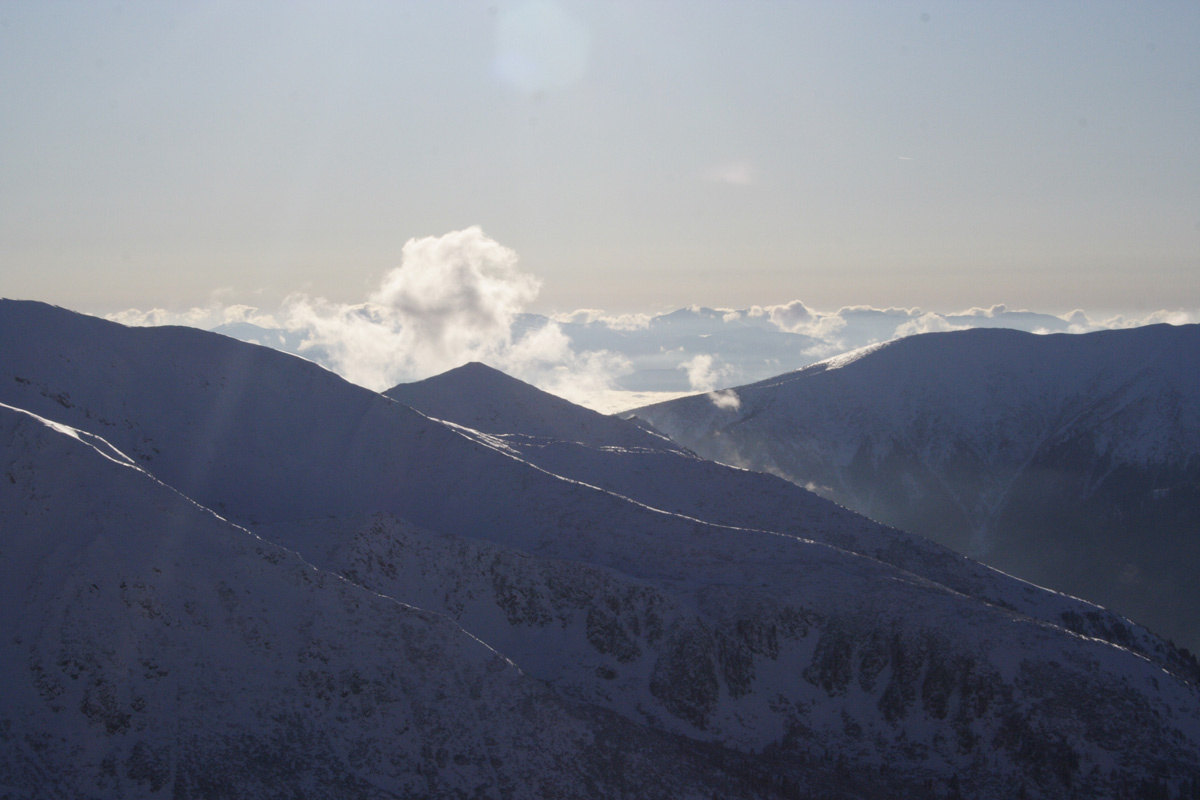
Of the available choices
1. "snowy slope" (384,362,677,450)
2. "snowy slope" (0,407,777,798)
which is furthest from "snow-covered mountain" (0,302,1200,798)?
"snowy slope" (384,362,677,450)

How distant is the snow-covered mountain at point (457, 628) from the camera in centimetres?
5531

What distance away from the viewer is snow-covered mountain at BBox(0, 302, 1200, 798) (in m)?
55.3

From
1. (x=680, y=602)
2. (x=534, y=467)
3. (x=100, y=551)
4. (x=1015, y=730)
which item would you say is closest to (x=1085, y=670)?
(x=1015, y=730)

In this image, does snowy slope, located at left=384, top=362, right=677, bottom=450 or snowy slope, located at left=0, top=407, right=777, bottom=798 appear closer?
snowy slope, located at left=0, top=407, right=777, bottom=798

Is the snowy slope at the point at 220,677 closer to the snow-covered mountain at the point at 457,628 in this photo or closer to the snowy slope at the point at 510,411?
the snow-covered mountain at the point at 457,628

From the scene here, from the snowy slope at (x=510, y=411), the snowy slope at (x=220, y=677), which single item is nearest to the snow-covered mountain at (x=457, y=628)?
the snowy slope at (x=220, y=677)

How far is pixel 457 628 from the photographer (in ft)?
224

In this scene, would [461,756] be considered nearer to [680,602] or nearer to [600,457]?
[680,602]

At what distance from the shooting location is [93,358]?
99.4 meters

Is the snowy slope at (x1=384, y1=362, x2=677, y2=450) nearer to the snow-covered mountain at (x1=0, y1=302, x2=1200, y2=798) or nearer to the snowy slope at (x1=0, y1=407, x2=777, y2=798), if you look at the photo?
the snow-covered mountain at (x1=0, y1=302, x2=1200, y2=798)

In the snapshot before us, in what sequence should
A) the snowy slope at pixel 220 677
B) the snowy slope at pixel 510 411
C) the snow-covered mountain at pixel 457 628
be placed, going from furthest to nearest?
the snowy slope at pixel 510 411 → the snow-covered mountain at pixel 457 628 → the snowy slope at pixel 220 677

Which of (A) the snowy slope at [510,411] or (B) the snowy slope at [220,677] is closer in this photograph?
(B) the snowy slope at [220,677]

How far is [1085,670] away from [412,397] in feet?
381

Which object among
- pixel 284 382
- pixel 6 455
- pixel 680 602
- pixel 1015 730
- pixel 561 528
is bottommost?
pixel 1015 730
